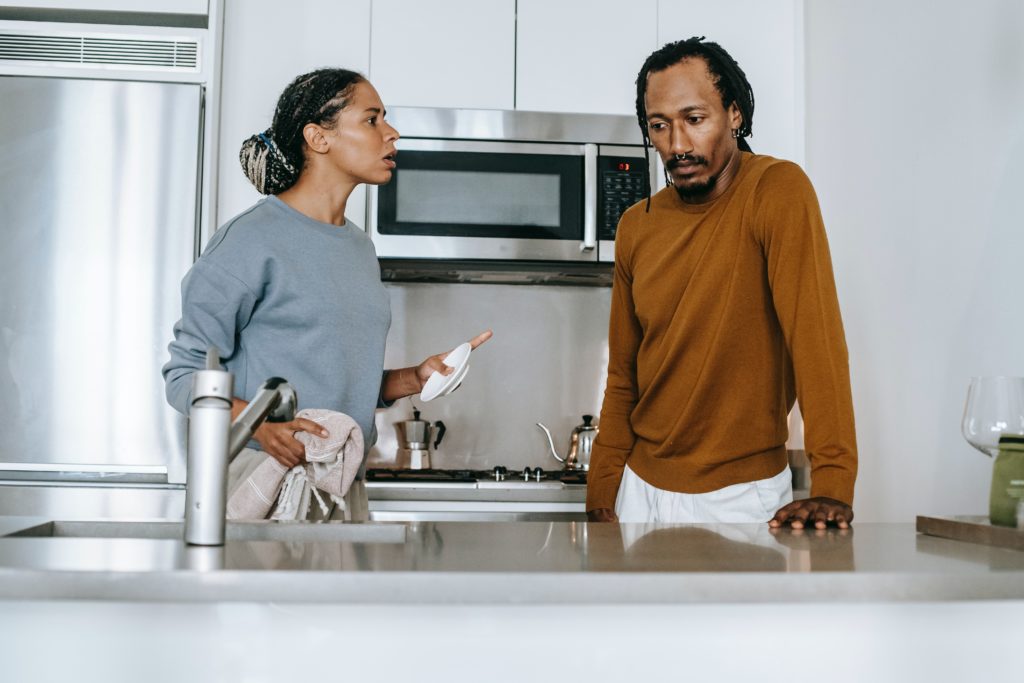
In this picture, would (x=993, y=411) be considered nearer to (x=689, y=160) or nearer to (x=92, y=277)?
(x=689, y=160)

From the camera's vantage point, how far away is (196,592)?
0.91m

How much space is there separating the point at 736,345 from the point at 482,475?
1.31 meters

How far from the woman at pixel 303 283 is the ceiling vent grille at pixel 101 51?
0.97 metres

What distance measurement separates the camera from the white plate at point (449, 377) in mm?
1689

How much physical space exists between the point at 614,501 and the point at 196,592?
3.44ft

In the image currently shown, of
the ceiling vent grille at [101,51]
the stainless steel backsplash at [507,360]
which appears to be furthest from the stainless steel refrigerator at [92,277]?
the stainless steel backsplash at [507,360]

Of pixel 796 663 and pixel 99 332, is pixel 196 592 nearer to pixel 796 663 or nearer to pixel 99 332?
pixel 796 663

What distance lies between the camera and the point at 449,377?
1.70 m

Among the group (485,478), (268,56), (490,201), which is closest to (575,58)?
(490,201)

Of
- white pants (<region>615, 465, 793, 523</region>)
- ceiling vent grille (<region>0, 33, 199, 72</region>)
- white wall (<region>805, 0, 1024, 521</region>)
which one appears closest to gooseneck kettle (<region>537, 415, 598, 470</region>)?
white wall (<region>805, 0, 1024, 521</region>)

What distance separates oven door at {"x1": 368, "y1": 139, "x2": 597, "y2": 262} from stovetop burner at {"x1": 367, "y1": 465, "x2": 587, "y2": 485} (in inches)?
23.2

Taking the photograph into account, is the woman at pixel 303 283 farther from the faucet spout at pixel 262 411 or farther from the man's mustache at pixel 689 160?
the man's mustache at pixel 689 160

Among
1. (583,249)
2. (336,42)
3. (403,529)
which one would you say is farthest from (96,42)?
(403,529)

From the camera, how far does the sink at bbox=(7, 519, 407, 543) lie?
125 cm
